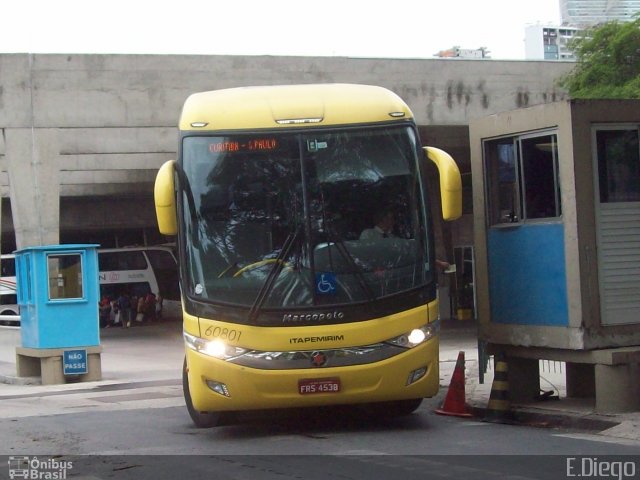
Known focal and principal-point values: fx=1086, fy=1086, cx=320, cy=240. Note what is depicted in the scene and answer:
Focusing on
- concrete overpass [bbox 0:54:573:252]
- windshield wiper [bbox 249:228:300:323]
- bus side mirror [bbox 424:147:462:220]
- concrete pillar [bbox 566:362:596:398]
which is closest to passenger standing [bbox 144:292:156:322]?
concrete overpass [bbox 0:54:573:252]

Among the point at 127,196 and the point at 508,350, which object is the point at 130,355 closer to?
the point at 508,350

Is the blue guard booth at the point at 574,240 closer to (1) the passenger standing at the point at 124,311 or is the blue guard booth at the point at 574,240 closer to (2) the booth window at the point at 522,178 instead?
(2) the booth window at the point at 522,178

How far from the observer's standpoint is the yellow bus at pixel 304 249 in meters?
10.4

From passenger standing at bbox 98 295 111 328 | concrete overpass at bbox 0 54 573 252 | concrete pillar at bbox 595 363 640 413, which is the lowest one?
passenger standing at bbox 98 295 111 328

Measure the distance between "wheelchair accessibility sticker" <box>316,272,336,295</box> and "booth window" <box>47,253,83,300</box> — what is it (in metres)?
10.5

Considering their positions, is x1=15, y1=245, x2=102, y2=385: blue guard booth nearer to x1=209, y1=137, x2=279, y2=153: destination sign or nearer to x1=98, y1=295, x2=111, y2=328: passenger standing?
x1=209, y1=137, x2=279, y2=153: destination sign

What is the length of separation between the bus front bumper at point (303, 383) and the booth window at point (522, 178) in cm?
248

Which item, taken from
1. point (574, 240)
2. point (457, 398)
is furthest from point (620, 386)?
point (457, 398)

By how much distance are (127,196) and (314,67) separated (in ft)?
74.3

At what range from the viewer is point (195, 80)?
2834 centimetres

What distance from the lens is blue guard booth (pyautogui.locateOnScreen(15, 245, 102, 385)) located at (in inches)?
778

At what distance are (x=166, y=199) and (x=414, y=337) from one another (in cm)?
285

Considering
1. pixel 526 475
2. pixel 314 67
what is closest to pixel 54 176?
pixel 314 67

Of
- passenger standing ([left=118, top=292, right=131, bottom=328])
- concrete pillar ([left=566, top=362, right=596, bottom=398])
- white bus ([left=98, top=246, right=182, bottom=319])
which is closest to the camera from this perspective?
concrete pillar ([left=566, top=362, right=596, bottom=398])
